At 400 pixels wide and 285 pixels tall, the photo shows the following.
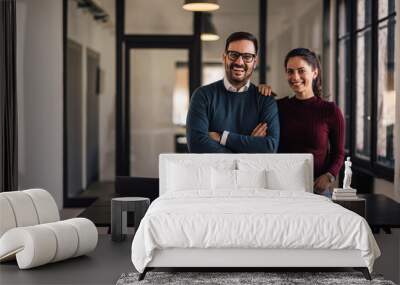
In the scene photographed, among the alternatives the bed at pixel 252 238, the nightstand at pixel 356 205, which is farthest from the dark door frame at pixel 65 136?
the bed at pixel 252 238

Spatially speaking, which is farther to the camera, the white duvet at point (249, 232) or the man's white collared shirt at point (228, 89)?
the man's white collared shirt at point (228, 89)

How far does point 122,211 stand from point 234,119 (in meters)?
1.41

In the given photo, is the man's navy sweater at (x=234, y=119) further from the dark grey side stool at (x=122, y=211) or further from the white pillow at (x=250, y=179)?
the dark grey side stool at (x=122, y=211)

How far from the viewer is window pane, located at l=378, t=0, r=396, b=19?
308 inches

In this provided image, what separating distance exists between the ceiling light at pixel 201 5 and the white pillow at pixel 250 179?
10.7 ft

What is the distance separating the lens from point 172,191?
639 cm

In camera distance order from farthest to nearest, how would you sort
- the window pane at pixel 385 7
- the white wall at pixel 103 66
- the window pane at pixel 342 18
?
A: 1. the white wall at pixel 103 66
2. the window pane at pixel 342 18
3. the window pane at pixel 385 7

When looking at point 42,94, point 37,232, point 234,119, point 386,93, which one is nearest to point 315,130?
point 234,119

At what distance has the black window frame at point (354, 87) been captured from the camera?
8.29 m

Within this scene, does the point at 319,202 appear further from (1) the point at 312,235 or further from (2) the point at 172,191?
(2) the point at 172,191

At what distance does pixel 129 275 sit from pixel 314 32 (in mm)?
5705

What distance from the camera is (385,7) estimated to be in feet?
26.6

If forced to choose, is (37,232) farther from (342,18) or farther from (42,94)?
(342,18)

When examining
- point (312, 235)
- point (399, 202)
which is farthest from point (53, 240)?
point (399, 202)
